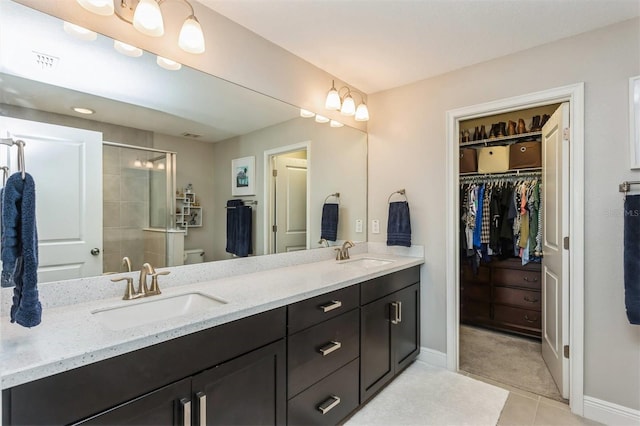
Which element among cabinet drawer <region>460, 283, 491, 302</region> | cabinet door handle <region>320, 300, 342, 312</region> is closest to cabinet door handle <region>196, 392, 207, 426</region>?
cabinet door handle <region>320, 300, 342, 312</region>

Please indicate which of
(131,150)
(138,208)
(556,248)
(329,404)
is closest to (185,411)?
(329,404)

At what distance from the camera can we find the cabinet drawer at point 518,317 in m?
3.04

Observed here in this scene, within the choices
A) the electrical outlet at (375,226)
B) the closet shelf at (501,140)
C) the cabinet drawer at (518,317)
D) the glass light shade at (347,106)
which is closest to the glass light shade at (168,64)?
the glass light shade at (347,106)

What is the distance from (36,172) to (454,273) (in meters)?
2.58

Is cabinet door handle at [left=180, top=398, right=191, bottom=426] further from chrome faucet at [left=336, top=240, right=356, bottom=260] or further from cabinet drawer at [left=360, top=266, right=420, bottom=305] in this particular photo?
chrome faucet at [left=336, top=240, right=356, bottom=260]

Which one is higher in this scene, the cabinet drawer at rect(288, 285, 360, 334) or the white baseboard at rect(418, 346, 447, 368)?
the cabinet drawer at rect(288, 285, 360, 334)

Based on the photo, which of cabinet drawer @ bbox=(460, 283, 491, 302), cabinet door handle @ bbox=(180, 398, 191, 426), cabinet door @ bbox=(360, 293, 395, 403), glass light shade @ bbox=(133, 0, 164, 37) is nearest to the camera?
cabinet door handle @ bbox=(180, 398, 191, 426)

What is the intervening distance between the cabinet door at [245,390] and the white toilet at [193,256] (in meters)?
0.69

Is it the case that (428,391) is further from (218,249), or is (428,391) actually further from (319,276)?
(218,249)

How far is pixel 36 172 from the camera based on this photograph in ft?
4.04

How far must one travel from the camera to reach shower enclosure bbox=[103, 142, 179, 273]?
4.75ft

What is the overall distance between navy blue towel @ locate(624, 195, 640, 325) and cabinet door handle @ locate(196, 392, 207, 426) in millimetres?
2157

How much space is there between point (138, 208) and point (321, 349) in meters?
1.16

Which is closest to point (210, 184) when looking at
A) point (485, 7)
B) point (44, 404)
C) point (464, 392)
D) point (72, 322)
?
point (72, 322)
